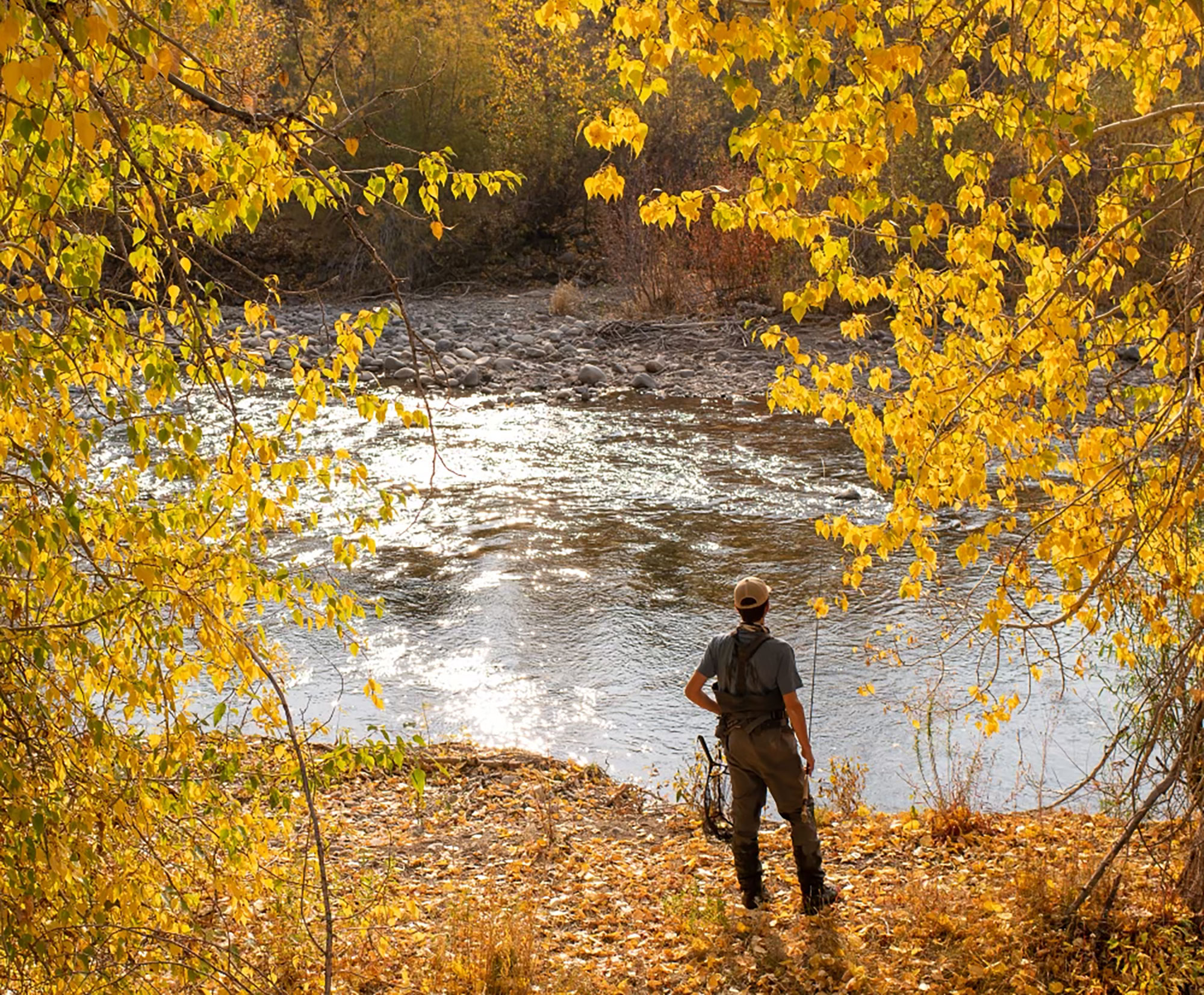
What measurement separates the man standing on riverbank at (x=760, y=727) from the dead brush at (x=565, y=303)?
2224 cm

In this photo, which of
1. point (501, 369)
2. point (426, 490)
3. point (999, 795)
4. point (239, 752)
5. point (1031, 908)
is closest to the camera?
point (239, 752)

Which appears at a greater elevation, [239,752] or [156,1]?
[156,1]

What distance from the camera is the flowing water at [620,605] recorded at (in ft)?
29.8

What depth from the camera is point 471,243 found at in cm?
3397

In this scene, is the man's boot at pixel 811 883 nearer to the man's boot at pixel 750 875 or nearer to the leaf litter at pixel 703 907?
the leaf litter at pixel 703 907

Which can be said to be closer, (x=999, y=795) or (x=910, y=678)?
(x=999, y=795)

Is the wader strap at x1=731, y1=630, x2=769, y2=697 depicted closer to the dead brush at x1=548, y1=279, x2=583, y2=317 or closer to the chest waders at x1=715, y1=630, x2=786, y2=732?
the chest waders at x1=715, y1=630, x2=786, y2=732

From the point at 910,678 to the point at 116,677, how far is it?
7.32m

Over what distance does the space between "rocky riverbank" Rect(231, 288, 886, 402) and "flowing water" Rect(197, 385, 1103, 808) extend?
9.53ft

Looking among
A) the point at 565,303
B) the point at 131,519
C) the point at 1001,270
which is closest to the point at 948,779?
the point at 1001,270

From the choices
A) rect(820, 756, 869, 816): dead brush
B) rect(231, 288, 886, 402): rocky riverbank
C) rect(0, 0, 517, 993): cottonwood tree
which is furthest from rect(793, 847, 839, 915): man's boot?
rect(231, 288, 886, 402): rocky riverbank

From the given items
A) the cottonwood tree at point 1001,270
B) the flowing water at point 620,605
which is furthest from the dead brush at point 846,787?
the cottonwood tree at point 1001,270

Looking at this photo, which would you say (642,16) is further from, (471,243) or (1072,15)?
(471,243)

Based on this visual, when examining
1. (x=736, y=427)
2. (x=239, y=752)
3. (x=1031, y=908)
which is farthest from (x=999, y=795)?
(x=736, y=427)
